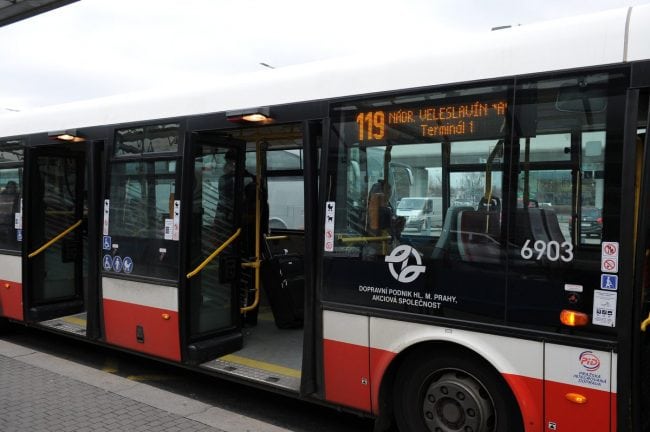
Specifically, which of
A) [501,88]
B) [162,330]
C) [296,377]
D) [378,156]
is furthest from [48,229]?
[501,88]

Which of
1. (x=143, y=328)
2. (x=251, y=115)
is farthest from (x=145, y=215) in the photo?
(x=251, y=115)

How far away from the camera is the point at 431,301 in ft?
11.7

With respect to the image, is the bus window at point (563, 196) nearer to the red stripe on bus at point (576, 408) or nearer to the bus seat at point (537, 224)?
the bus seat at point (537, 224)

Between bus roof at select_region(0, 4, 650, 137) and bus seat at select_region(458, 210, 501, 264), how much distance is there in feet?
2.79

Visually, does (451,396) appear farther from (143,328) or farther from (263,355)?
(143,328)

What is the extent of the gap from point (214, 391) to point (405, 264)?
272cm

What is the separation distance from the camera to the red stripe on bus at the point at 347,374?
3.88 m

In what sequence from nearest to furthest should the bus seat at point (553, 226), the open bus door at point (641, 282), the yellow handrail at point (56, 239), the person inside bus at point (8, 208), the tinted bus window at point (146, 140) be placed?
the open bus door at point (641, 282)
the bus seat at point (553, 226)
the tinted bus window at point (146, 140)
the yellow handrail at point (56, 239)
the person inside bus at point (8, 208)

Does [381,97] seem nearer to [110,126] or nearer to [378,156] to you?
[378,156]

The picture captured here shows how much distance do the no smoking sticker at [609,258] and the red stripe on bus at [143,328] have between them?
141 inches

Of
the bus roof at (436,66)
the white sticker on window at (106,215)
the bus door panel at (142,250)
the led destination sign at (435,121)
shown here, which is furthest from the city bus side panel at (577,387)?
the white sticker on window at (106,215)

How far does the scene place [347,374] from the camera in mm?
3965

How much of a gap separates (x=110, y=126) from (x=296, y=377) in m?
3.20

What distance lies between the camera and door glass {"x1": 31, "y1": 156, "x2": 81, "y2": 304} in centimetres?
695
